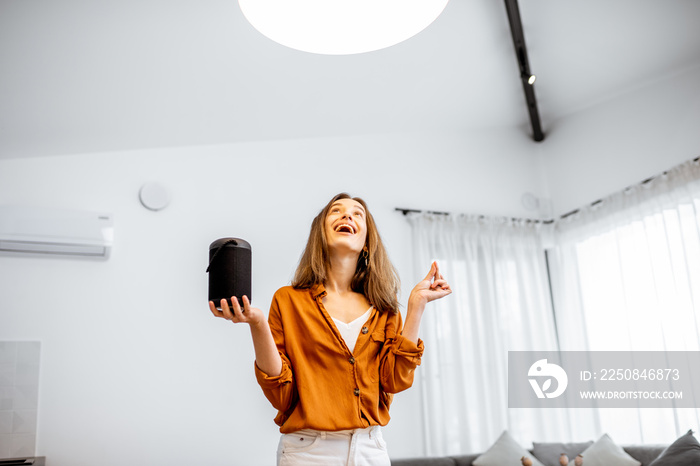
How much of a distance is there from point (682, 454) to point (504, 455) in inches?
34.8

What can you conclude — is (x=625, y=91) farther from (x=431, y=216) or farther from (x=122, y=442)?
(x=122, y=442)

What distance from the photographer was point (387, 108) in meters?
3.97

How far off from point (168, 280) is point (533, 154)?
9.23 feet

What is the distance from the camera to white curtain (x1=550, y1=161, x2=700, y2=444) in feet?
11.6

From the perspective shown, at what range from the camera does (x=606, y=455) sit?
11.0 ft

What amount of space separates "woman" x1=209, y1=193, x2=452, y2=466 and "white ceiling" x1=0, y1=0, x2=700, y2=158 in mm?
1449

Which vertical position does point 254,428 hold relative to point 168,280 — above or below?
below

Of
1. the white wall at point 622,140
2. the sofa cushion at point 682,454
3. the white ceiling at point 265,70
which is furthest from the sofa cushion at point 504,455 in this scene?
the white ceiling at point 265,70

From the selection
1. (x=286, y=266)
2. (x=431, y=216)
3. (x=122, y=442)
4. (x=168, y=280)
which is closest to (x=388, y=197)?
(x=431, y=216)

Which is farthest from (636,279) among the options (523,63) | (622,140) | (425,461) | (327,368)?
(327,368)

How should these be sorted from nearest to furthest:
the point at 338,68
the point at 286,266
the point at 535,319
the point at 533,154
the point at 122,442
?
the point at 122,442, the point at 338,68, the point at 286,266, the point at 535,319, the point at 533,154

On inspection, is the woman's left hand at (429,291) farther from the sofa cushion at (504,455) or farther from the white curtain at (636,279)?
the white curtain at (636,279)

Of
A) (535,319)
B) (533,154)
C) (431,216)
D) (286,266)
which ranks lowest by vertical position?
(535,319)

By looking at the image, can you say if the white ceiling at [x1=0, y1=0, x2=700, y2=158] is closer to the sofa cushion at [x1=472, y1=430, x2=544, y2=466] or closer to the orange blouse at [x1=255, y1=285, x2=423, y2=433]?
the orange blouse at [x1=255, y1=285, x2=423, y2=433]
